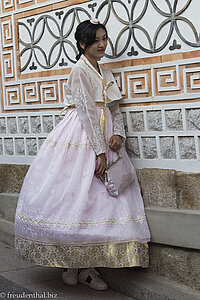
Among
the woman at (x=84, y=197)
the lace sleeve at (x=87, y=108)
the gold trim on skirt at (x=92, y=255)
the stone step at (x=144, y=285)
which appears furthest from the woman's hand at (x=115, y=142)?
the stone step at (x=144, y=285)

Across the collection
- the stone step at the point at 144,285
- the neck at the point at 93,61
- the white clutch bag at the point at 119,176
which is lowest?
the stone step at the point at 144,285

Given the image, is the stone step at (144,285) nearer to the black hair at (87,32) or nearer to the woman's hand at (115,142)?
the woman's hand at (115,142)

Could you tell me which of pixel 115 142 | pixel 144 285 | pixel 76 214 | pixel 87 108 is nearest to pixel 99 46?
pixel 87 108

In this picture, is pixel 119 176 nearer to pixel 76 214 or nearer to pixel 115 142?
pixel 115 142

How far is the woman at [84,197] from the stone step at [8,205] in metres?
1.37

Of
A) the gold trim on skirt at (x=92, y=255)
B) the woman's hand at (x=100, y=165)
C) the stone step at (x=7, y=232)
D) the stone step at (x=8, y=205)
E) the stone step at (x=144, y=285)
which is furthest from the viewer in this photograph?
the stone step at (x=8, y=205)

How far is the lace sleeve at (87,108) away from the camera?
4969 millimetres

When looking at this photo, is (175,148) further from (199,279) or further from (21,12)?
(21,12)

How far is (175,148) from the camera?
491cm

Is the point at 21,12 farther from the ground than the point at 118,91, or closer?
farther from the ground

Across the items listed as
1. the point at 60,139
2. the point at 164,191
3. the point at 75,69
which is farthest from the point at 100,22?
the point at 164,191

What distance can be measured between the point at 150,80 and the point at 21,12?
199 centimetres

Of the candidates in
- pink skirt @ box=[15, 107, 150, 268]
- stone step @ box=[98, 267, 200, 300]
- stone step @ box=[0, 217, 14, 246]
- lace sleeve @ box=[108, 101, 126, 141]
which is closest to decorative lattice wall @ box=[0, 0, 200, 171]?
lace sleeve @ box=[108, 101, 126, 141]

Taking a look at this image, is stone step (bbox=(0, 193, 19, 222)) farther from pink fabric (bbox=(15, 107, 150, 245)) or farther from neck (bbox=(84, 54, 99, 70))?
neck (bbox=(84, 54, 99, 70))
